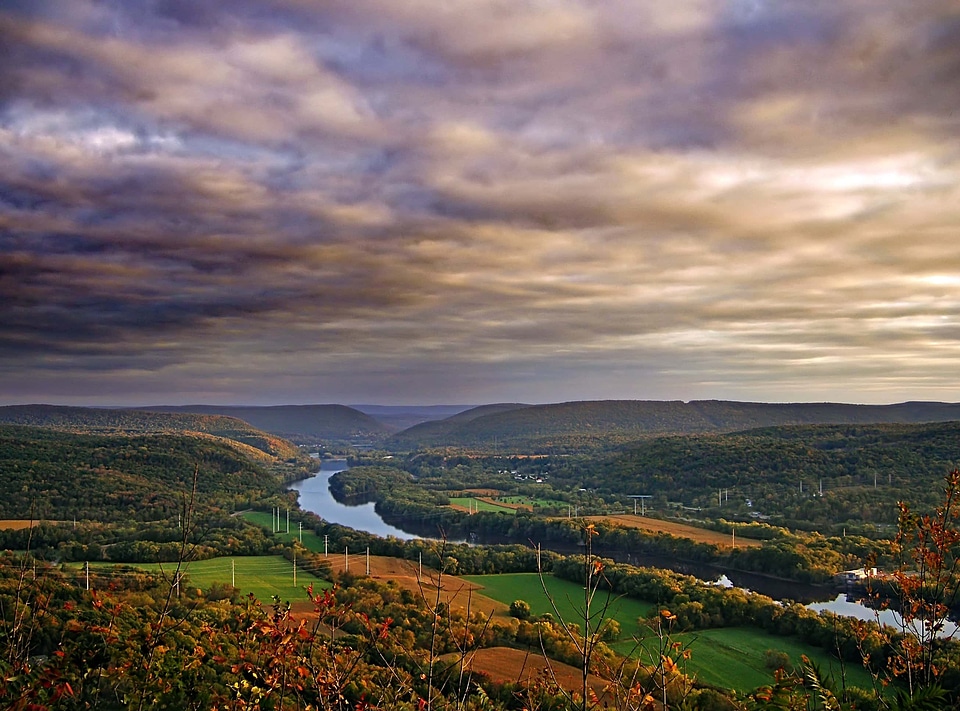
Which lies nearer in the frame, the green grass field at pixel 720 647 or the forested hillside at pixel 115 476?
the green grass field at pixel 720 647

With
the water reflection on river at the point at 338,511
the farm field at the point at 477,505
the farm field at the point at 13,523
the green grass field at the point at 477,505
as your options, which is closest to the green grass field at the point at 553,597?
the water reflection on river at the point at 338,511

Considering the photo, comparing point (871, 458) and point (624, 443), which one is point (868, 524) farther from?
point (624, 443)

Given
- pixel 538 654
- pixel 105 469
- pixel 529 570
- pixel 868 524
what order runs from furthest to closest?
pixel 105 469 → pixel 868 524 → pixel 529 570 → pixel 538 654

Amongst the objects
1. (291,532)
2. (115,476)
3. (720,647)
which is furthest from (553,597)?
(115,476)

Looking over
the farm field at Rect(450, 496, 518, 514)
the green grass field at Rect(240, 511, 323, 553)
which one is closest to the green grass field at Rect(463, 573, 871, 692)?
the green grass field at Rect(240, 511, 323, 553)

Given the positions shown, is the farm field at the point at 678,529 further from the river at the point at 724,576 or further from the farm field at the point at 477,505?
the farm field at the point at 477,505

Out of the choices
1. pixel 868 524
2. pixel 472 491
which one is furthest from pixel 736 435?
pixel 868 524

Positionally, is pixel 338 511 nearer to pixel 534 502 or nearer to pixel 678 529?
pixel 534 502
